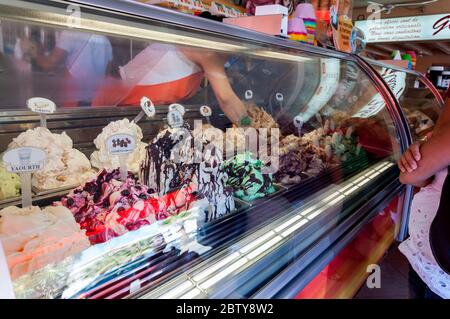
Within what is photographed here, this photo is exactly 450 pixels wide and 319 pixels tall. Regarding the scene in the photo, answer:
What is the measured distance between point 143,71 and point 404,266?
2021 mm

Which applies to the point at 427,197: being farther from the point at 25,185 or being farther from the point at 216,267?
the point at 25,185

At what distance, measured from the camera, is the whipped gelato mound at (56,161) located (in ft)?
4.49

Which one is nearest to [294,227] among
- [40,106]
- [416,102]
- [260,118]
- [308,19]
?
[260,118]

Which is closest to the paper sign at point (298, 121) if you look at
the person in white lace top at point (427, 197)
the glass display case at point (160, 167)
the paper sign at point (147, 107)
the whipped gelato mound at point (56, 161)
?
the glass display case at point (160, 167)

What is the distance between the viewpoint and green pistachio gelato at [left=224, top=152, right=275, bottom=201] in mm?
1782

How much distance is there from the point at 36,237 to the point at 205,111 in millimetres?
1278

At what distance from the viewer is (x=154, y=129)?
5.90ft

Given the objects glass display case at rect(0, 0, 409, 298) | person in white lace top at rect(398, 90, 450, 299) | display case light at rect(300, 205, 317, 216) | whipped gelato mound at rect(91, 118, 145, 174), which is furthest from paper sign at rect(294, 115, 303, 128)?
whipped gelato mound at rect(91, 118, 145, 174)

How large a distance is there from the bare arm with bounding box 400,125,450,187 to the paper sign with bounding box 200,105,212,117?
1.18m

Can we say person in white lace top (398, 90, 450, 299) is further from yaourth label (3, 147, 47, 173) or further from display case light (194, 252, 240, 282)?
yaourth label (3, 147, 47, 173)

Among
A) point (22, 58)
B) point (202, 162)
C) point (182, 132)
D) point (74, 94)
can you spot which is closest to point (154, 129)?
point (182, 132)

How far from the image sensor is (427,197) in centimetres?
153

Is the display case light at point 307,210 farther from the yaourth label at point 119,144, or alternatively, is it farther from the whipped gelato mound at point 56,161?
the whipped gelato mound at point 56,161
